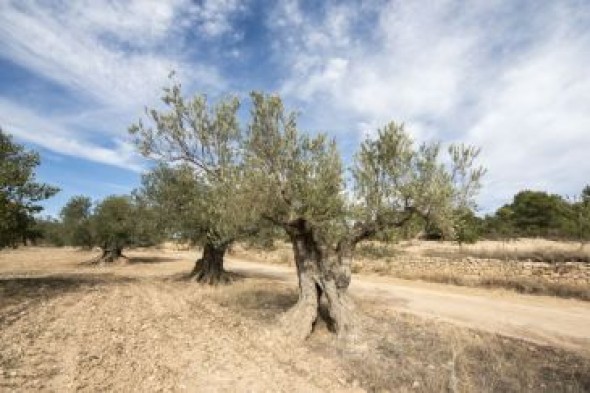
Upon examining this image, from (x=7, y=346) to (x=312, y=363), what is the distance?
8.91 m

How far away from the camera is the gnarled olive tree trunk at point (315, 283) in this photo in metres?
16.7

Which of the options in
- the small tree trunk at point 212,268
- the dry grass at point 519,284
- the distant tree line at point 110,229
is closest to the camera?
the dry grass at point 519,284

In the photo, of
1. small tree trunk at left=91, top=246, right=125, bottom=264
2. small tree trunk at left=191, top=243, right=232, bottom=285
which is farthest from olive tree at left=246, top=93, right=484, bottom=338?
small tree trunk at left=91, top=246, right=125, bottom=264

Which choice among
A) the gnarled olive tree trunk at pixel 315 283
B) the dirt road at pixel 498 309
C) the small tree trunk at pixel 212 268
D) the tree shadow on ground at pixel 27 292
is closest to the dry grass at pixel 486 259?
the dirt road at pixel 498 309

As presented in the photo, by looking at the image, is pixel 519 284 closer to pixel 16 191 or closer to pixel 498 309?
pixel 498 309

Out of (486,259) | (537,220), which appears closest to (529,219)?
(537,220)

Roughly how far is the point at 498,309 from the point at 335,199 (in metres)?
12.2

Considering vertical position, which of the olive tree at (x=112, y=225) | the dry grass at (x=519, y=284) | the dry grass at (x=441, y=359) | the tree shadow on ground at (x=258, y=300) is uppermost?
the olive tree at (x=112, y=225)

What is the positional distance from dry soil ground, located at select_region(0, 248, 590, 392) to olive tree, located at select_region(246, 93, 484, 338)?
1.58 meters

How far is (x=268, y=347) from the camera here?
1469 centimetres

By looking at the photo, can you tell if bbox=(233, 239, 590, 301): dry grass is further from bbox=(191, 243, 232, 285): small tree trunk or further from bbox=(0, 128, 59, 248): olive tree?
bbox=(0, 128, 59, 248): olive tree

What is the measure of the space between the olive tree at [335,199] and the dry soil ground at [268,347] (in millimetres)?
1578

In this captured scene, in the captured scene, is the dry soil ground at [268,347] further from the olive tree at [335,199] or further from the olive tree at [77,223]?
the olive tree at [77,223]

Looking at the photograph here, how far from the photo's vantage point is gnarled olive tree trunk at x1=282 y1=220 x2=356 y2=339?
16.7 m
